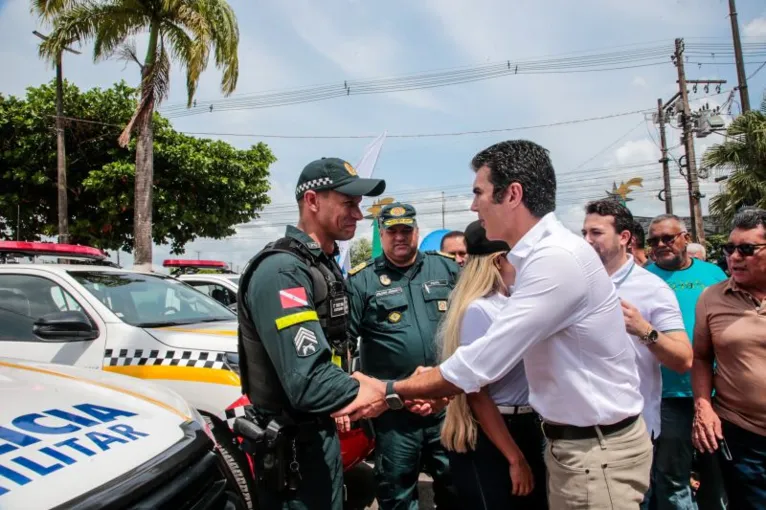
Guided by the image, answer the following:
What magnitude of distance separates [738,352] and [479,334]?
1.36 metres

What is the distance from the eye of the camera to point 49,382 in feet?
6.35

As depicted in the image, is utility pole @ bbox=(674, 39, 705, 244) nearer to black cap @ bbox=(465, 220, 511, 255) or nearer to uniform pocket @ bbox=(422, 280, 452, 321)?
uniform pocket @ bbox=(422, 280, 452, 321)

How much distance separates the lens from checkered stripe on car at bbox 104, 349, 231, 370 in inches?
119

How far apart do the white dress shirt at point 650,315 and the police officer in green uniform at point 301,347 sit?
1447 mm

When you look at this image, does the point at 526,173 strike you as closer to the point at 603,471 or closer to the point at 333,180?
the point at 333,180

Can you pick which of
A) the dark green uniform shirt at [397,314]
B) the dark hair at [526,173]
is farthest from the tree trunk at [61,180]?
the dark hair at [526,173]

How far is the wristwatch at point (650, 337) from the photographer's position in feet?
7.32

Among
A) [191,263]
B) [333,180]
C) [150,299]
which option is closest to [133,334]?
[150,299]

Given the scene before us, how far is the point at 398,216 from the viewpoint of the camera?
11.1 ft

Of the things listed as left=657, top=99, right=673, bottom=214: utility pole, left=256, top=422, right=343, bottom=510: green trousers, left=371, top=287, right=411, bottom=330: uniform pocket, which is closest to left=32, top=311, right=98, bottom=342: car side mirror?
left=371, top=287, right=411, bottom=330: uniform pocket

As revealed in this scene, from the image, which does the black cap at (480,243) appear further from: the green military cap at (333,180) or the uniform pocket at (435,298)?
the uniform pocket at (435,298)

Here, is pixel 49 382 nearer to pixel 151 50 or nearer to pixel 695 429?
pixel 695 429

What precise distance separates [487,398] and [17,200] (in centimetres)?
1568

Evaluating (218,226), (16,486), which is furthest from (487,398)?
(218,226)
